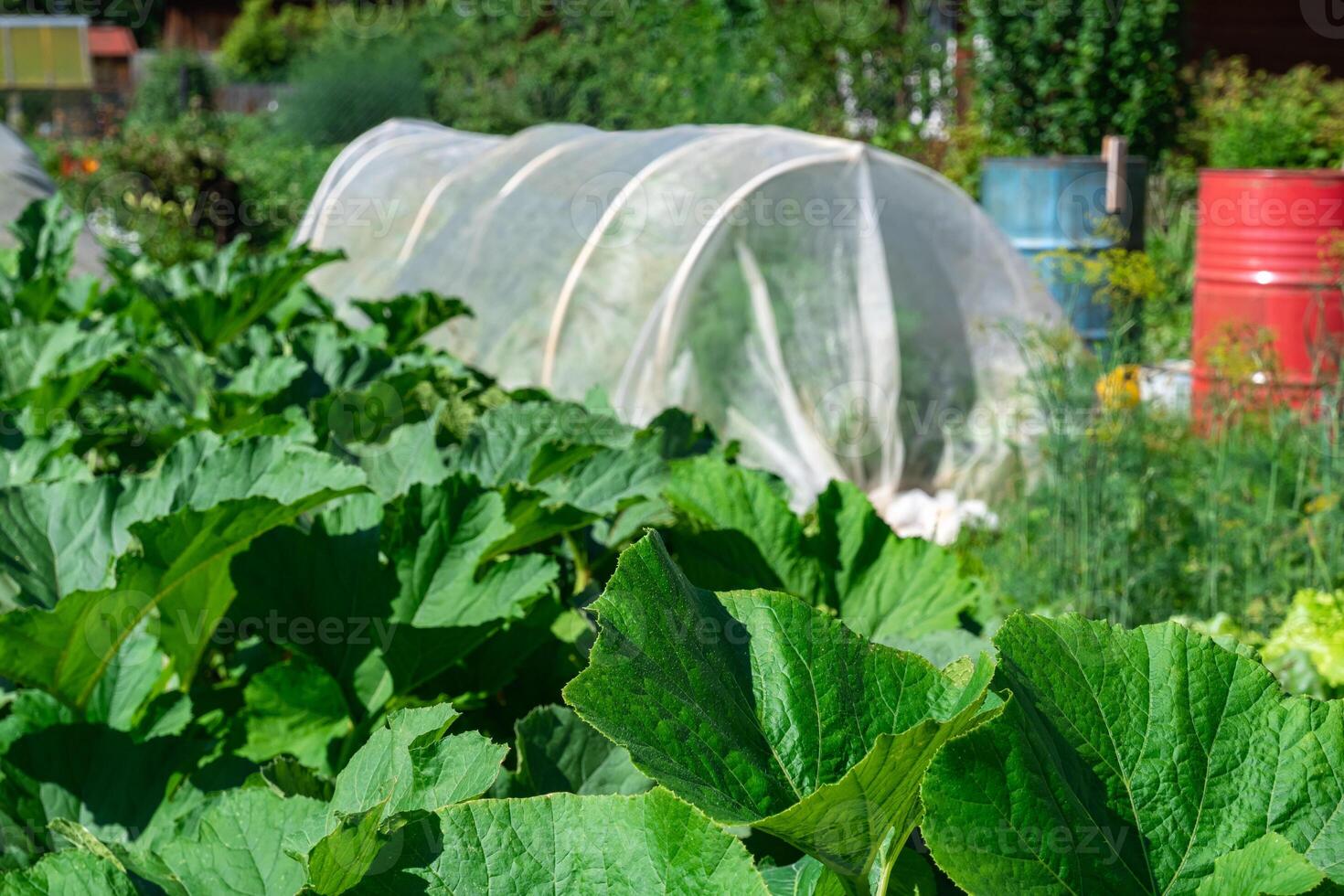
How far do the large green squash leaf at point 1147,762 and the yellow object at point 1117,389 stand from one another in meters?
3.14

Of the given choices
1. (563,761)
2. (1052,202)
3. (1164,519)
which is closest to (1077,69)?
(1052,202)

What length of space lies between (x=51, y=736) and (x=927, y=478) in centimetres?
476

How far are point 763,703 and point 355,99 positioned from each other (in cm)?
1833

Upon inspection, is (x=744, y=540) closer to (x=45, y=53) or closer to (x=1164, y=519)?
(x=1164, y=519)

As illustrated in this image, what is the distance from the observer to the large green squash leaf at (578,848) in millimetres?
608

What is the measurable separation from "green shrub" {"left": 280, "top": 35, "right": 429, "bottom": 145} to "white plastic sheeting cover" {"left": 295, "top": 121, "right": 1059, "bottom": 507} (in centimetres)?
1271

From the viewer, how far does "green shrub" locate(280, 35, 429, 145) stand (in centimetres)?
1775

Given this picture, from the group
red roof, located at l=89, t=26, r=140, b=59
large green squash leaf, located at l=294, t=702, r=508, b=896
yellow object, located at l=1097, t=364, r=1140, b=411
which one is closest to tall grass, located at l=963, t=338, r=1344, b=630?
yellow object, located at l=1097, t=364, r=1140, b=411

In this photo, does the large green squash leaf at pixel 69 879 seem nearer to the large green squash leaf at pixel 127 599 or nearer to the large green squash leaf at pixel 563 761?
the large green squash leaf at pixel 563 761

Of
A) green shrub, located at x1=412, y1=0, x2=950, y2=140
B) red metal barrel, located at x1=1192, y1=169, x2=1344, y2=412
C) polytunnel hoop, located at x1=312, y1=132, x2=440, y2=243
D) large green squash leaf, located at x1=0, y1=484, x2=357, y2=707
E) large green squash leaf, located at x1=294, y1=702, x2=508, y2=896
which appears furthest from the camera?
green shrub, located at x1=412, y1=0, x2=950, y2=140

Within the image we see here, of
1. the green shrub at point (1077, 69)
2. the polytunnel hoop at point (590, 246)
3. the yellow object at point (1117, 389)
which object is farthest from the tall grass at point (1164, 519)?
the green shrub at point (1077, 69)

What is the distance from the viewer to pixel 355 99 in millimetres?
17891

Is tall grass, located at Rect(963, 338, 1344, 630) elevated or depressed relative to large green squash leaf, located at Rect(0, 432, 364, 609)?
depressed

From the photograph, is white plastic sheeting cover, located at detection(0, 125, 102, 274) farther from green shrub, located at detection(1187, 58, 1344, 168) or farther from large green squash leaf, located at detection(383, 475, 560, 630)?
green shrub, located at detection(1187, 58, 1344, 168)
